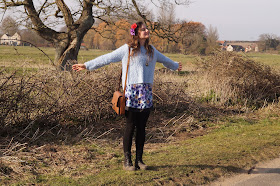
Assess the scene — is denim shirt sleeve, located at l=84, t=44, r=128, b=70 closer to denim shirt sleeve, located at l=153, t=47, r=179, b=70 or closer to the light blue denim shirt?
the light blue denim shirt

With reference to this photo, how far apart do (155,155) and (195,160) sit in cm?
70

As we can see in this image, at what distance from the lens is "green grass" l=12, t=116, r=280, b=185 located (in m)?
4.29

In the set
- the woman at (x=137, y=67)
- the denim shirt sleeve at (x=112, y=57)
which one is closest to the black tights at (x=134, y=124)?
the woman at (x=137, y=67)

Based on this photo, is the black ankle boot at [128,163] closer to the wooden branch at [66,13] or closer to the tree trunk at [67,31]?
the tree trunk at [67,31]

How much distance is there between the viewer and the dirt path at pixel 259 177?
177 inches

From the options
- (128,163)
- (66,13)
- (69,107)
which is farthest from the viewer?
(66,13)

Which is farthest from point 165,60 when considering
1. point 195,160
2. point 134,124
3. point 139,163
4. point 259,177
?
point 259,177

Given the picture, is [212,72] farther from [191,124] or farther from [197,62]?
[191,124]

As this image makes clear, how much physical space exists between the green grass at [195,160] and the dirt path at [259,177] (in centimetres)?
13

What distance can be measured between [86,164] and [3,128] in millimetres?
1891

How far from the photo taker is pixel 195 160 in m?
5.16

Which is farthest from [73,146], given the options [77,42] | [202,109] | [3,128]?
[77,42]

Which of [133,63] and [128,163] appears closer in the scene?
[133,63]

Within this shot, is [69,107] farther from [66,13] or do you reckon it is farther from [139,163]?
[66,13]
